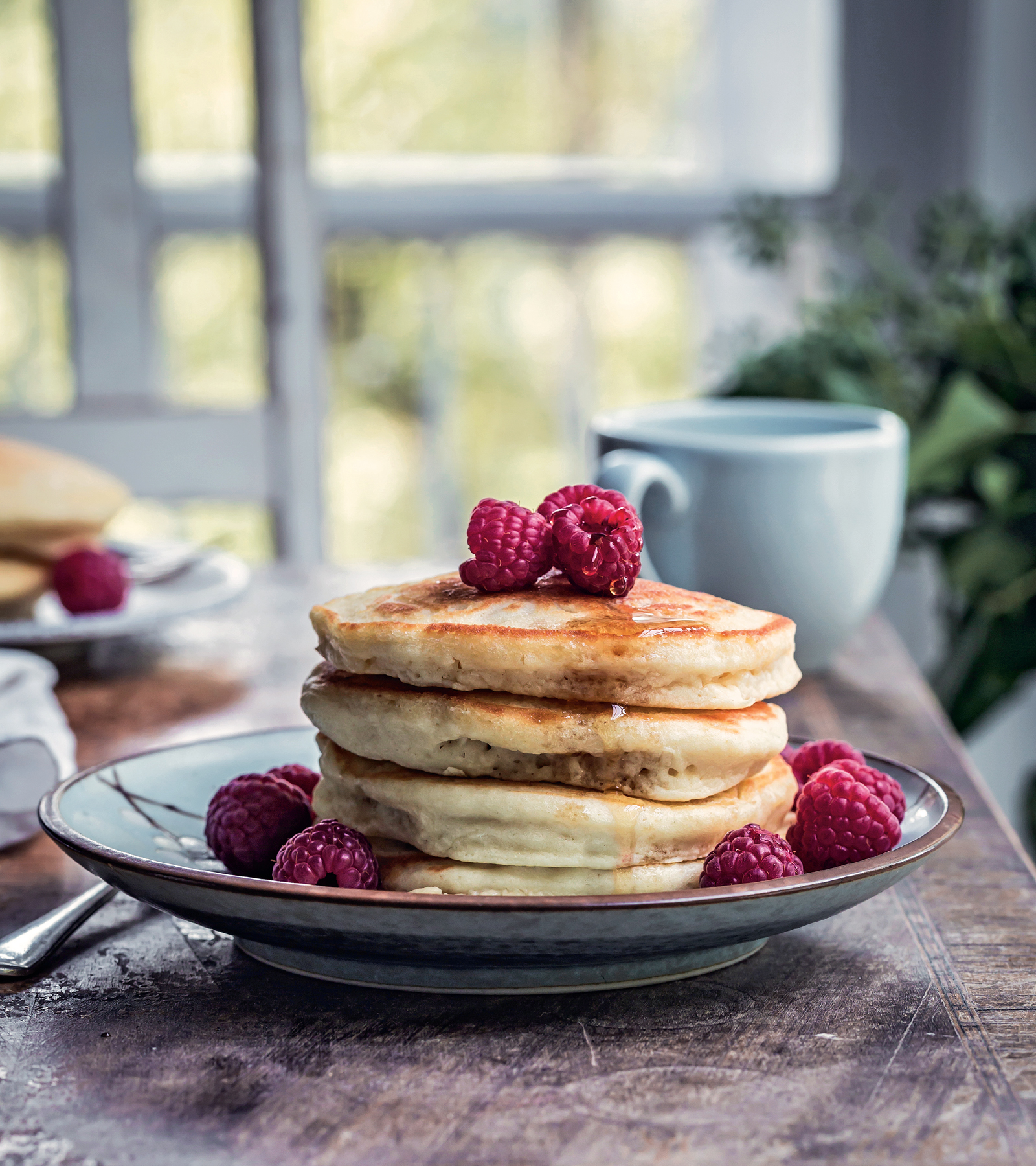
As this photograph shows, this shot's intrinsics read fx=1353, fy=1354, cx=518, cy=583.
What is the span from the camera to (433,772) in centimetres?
52

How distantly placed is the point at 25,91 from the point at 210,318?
17.6 inches

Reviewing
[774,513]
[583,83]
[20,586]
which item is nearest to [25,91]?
[583,83]

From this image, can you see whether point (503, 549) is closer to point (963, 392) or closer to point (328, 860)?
point (328, 860)

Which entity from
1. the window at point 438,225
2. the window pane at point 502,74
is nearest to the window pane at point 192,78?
the window at point 438,225

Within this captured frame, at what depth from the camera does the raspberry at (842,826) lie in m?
0.53

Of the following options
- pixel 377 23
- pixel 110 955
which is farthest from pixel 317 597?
pixel 377 23

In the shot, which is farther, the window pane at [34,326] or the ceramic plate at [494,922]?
the window pane at [34,326]

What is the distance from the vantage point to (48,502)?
1136 millimetres

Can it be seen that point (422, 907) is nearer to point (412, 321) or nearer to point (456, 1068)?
point (456, 1068)

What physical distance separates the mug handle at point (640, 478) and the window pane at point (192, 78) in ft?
4.65

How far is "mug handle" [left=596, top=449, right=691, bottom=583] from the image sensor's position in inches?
36.7

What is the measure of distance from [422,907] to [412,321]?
6.44 ft

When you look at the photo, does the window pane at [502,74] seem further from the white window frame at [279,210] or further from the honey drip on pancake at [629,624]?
the honey drip on pancake at [629,624]

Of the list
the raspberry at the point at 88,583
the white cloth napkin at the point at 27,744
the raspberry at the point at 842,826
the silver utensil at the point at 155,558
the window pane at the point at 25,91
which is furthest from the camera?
the window pane at the point at 25,91
